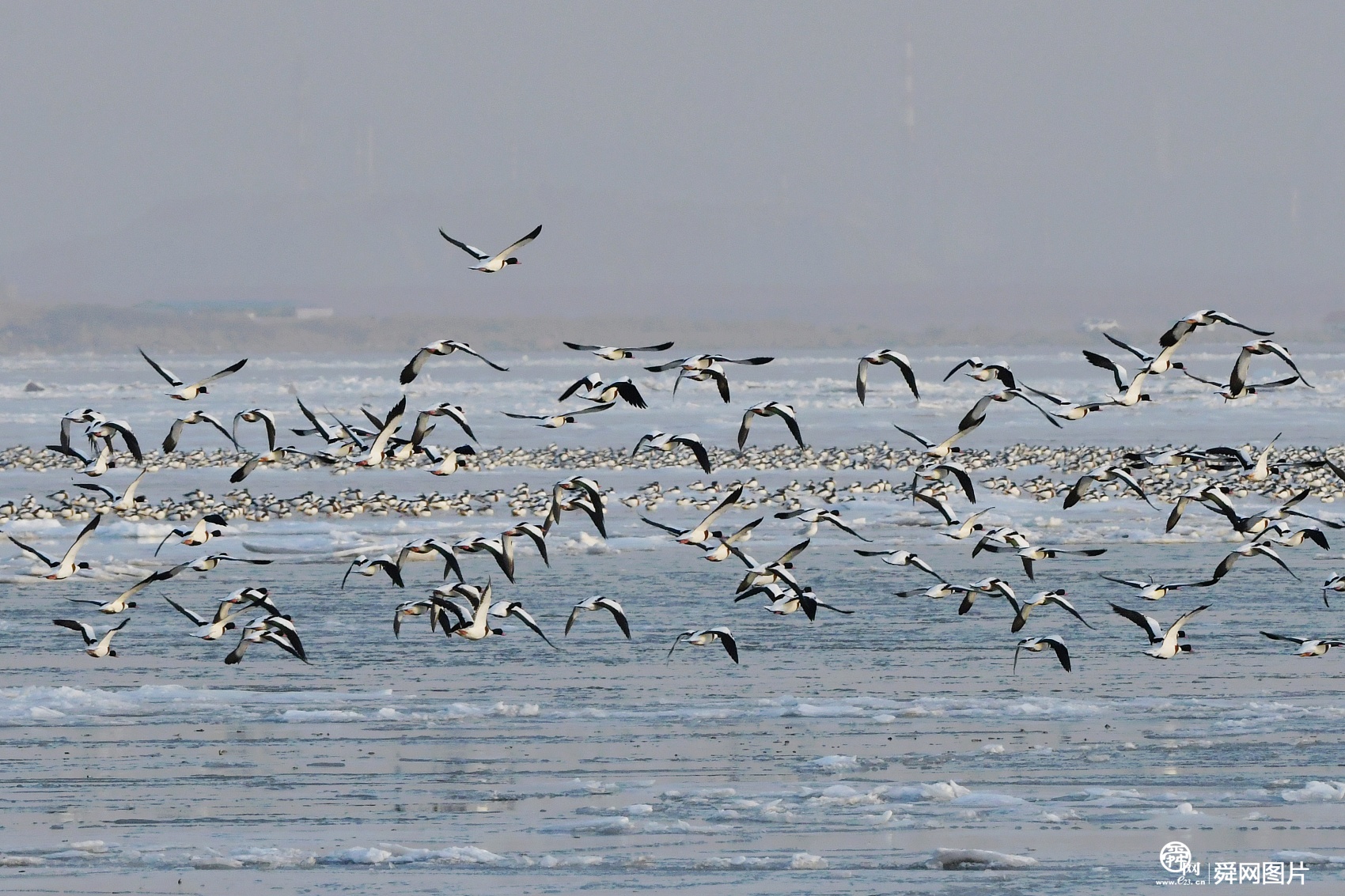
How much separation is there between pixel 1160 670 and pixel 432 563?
12.2 metres

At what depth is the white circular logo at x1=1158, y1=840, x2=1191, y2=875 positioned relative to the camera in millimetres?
12289

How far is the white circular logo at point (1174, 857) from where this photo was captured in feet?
40.3

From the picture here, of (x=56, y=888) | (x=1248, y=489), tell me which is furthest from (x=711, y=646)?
(x=1248, y=489)

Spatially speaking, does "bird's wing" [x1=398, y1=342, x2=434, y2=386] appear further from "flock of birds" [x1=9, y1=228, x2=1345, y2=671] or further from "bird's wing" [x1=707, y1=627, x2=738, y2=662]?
"bird's wing" [x1=707, y1=627, x2=738, y2=662]

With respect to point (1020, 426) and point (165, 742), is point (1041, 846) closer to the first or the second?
point (165, 742)

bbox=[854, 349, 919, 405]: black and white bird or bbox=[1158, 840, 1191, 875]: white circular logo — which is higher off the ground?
bbox=[854, 349, 919, 405]: black and white bird

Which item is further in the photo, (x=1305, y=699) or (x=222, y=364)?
(x=222, y=364)

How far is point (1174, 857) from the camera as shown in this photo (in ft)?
40.9

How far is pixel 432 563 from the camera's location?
27609 millimetres

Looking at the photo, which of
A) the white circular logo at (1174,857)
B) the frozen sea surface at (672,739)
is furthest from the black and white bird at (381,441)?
the white circular logo at (1174,857)

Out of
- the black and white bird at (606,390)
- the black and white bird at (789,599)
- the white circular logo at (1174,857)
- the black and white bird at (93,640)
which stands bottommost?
the white circular logo at (1174,857)

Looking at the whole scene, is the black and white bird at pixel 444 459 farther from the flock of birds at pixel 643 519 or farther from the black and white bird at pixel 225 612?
the black and white bird at pixel 225 612

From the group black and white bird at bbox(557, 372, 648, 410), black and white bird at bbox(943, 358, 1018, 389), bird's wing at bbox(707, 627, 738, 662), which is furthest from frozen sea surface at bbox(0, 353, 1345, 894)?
black and white bird at bbox(943, 358, 1018, 389)

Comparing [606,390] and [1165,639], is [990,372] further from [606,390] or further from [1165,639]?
[606,390]
